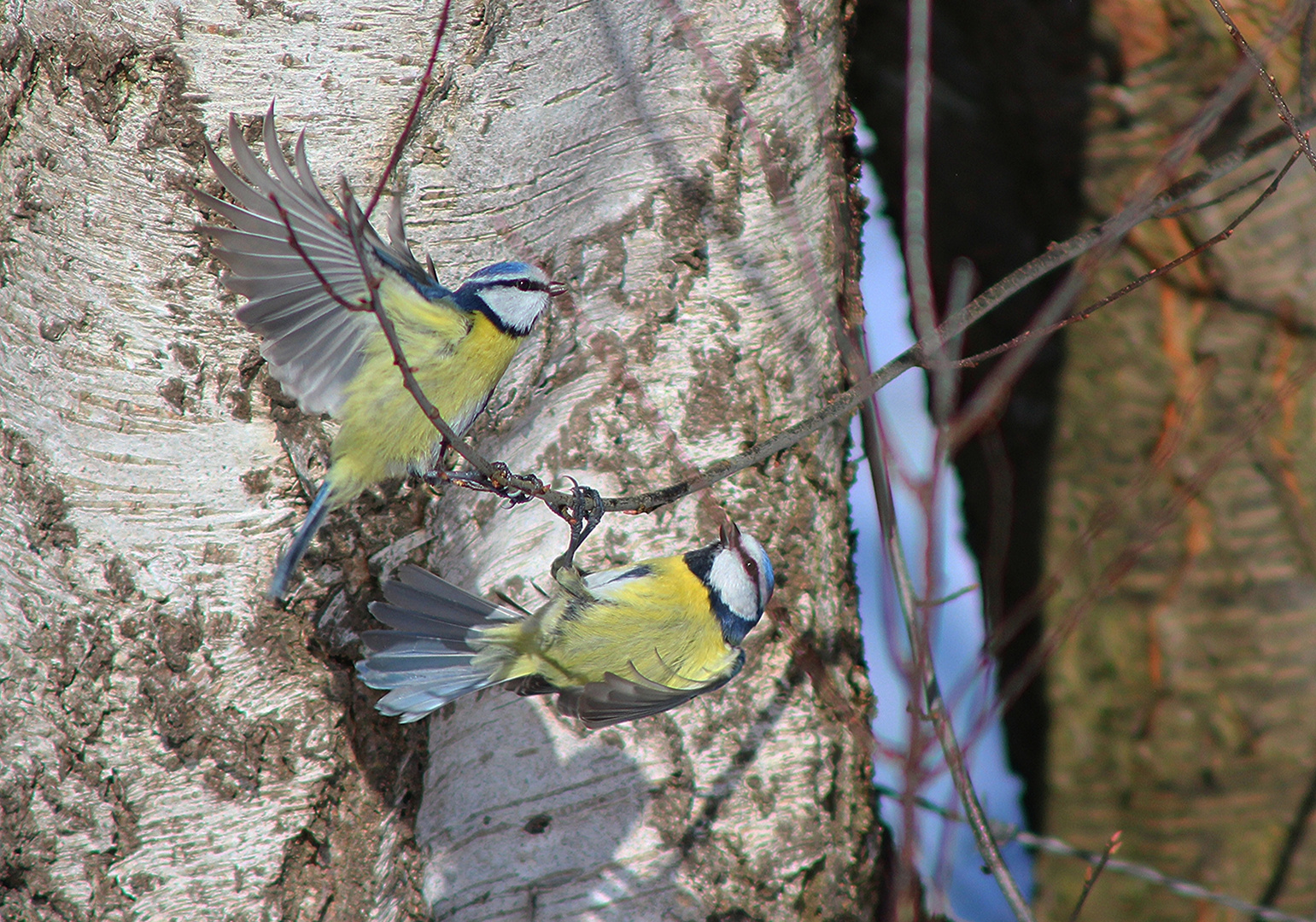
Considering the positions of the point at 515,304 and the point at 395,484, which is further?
the point at 395,484

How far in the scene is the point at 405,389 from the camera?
1611mm

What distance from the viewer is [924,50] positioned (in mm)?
1061

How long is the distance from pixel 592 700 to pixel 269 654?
567 mm

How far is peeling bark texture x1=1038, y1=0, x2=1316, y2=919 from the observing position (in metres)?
2.72

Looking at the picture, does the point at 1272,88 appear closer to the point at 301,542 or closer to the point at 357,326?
the point at 357,326

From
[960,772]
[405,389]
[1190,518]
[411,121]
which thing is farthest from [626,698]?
[1190,518]

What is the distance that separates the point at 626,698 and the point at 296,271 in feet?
2.55

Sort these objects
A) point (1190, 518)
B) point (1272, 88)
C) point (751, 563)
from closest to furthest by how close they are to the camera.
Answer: point (1272, 88) < point (751, 563) < point (1190, 518)

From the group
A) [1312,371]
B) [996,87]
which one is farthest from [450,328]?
[996,87]

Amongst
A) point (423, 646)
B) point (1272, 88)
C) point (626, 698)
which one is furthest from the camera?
point (423, 646)

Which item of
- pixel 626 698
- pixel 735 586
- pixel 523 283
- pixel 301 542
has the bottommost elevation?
pixel 626 698

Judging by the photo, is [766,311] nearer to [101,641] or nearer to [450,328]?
[450,328]

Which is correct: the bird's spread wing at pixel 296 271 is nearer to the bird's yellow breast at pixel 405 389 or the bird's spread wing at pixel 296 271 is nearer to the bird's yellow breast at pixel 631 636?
the bird's yellow breast at pixel 405 389

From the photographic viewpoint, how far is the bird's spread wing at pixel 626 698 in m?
1.40
